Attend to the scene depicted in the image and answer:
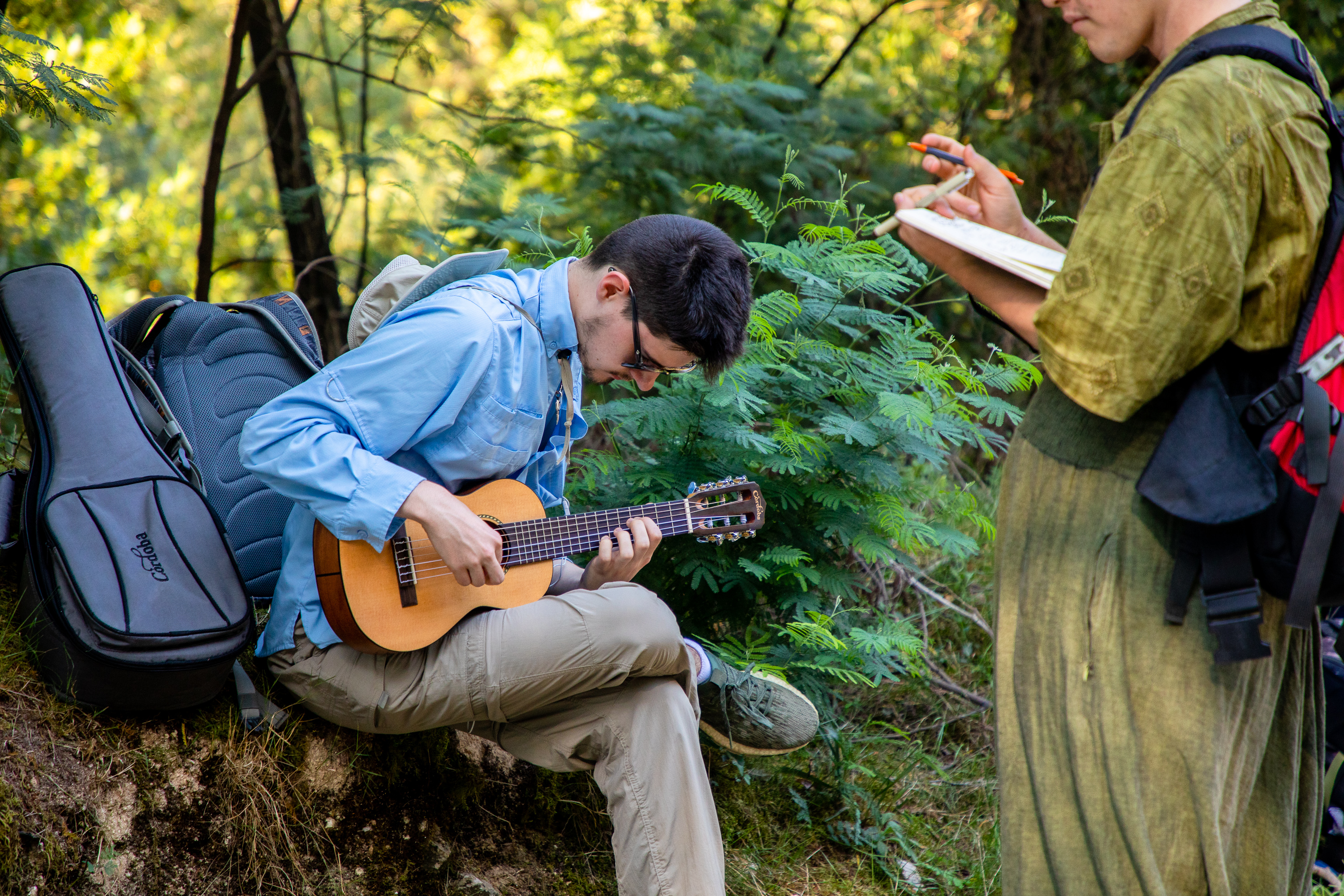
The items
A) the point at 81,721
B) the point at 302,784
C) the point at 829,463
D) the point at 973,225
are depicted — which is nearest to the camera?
the point at 973,225

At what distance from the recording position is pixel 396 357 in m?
2.24

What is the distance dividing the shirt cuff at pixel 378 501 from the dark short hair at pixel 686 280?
0.71 m

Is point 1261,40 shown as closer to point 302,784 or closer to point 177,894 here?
point 302,784

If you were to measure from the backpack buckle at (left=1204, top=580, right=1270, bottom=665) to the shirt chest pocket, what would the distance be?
1552mm

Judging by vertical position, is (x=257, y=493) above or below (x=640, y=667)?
above

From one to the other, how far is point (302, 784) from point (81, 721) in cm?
52

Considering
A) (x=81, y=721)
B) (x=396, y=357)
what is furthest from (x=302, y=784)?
(x=396, y=357)

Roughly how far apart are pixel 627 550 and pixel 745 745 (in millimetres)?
690

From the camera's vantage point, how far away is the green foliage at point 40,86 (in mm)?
2666

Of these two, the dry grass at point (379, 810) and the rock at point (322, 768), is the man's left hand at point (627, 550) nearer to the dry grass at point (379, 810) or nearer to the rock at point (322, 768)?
the dry grass at point (379, 810)

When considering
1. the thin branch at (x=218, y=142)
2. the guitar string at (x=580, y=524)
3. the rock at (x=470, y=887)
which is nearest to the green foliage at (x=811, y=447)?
the guitar string at (x=580, y=524)

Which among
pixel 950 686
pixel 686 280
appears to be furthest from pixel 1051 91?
pixel 686 280

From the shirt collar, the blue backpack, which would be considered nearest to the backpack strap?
the shirt collar

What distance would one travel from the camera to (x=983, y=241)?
5.34ft
